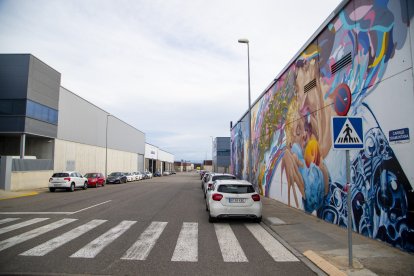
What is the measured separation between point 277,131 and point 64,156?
85.6 ft

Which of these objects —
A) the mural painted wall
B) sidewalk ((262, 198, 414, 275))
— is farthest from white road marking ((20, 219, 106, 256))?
the mural painted wall

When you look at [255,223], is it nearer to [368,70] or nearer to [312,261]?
[312,261]

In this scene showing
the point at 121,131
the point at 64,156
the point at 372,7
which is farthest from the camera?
the point at 121,131

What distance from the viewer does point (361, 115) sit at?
9.22 metres

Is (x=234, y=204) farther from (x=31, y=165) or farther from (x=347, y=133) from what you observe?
(x=31, y=165)

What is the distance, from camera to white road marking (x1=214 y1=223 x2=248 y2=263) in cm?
661

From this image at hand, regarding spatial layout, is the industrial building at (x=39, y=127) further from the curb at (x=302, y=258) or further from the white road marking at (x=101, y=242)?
the curb at (x=302, y=258)

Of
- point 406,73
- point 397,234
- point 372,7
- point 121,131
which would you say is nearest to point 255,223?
point 397,234

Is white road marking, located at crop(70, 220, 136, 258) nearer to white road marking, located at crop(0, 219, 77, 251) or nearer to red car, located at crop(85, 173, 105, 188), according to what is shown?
white road marking, located at crop(0, 219, 77, 251)

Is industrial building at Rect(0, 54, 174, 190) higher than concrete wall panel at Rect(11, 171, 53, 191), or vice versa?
industrial building at Rect(0, 54, 174, 190)

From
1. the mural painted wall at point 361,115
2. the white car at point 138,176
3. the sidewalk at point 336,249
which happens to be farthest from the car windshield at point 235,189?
the white car at point 138,176

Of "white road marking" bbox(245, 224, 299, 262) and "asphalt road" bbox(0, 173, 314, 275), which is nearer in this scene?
"asphalt road" bbox(0, 173, 314, 275)

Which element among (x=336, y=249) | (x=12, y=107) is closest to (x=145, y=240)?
(x=336, y=249)

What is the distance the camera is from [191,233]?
905 centimetres
